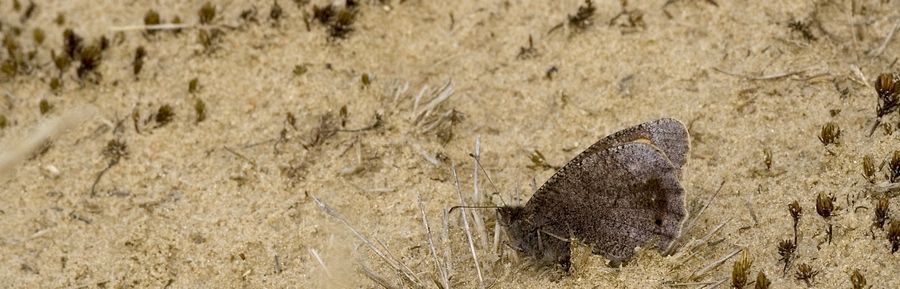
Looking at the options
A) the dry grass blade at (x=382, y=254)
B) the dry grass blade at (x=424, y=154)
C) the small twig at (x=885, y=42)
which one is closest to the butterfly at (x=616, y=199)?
the dry grass blade at (x=382, y=254)

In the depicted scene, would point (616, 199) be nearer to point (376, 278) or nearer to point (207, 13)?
point (376, 278)

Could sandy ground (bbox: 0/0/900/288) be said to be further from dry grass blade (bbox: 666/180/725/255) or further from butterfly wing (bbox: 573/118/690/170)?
butterfly wing (bbox: 573/118/690/170)

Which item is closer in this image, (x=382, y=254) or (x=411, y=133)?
(x=382, y=254)

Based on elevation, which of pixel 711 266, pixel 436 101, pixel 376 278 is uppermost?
pixel 436 101

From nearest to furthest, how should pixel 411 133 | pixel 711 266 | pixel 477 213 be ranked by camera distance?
pixel 711 266
pixel 477 213
pixel 411 133

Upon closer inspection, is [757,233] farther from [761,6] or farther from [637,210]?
[761,6]

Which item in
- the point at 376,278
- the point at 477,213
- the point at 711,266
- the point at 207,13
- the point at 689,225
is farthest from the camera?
the point at 207,13

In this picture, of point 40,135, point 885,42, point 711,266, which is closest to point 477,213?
point 711,266

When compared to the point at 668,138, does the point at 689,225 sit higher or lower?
lower
